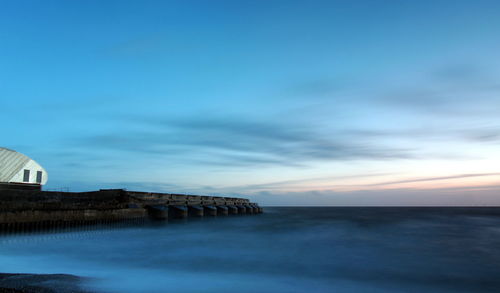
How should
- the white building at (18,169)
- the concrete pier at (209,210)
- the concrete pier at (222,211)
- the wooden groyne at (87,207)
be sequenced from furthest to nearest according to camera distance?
the concrete pier at (222,211), the concrete pier at (209,210), the white building at (18,169), the wooden groyne at (87,207)

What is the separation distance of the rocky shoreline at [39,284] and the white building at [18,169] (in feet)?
159

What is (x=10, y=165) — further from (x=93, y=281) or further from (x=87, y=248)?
(x=93, y=281)

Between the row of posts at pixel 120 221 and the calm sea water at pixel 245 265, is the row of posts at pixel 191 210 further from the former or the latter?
the calm sea water at pixel 245 265

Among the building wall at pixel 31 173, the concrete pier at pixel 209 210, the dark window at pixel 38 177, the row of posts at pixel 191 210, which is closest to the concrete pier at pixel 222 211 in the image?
the row of posts at pixel 191 210

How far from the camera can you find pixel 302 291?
38.9ft

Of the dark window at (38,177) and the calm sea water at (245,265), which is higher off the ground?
the dark window at (38,177)

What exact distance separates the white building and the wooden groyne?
61.8ft

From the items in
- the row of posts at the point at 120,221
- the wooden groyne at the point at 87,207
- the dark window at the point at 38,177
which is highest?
the dark window at the point at 38,177

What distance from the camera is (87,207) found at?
30938 mm

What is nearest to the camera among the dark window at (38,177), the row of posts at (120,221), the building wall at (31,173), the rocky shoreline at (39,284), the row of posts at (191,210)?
the rocky shoreline at (39,284)

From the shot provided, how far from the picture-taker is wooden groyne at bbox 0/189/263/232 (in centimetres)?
2333

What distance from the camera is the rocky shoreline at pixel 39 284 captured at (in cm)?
903

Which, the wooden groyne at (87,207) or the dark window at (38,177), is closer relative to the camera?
the wooden groyne at (87,207)

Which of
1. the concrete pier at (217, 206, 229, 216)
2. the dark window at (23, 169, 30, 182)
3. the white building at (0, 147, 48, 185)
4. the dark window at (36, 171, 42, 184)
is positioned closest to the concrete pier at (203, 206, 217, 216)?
the concrete pier at (217, 206, 229, 216)
